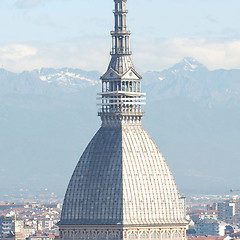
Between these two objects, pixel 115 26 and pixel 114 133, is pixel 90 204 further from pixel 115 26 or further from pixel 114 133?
pixel 115 26

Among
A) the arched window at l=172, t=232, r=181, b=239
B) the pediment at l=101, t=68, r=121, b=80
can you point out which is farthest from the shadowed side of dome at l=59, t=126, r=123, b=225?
the arched window at l=172, t=232, r=181, b=239

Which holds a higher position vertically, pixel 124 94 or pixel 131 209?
pixel 124 94

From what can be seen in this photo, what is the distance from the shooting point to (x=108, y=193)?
99.6 meters

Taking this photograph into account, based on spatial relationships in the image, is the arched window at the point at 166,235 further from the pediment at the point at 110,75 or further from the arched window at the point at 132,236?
the pediment at the point at 110,75

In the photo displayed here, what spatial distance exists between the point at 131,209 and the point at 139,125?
6.23 m

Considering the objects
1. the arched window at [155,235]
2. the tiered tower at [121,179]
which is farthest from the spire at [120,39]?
the arched window at [155,235]

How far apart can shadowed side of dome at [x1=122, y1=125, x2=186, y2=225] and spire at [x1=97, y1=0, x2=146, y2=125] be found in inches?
40.5

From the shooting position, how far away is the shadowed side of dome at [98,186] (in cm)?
9931

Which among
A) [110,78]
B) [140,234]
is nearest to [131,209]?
[140,234]

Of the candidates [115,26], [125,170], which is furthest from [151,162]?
[115,26]

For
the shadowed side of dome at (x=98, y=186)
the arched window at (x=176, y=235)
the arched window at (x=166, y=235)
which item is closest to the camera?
the shadowed side of dome at (x=98, y=186)

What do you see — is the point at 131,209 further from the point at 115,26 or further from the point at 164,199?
the point at 115,26

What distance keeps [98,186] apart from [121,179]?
1532mm

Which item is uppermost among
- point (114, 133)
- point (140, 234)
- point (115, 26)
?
point (115, 26)
